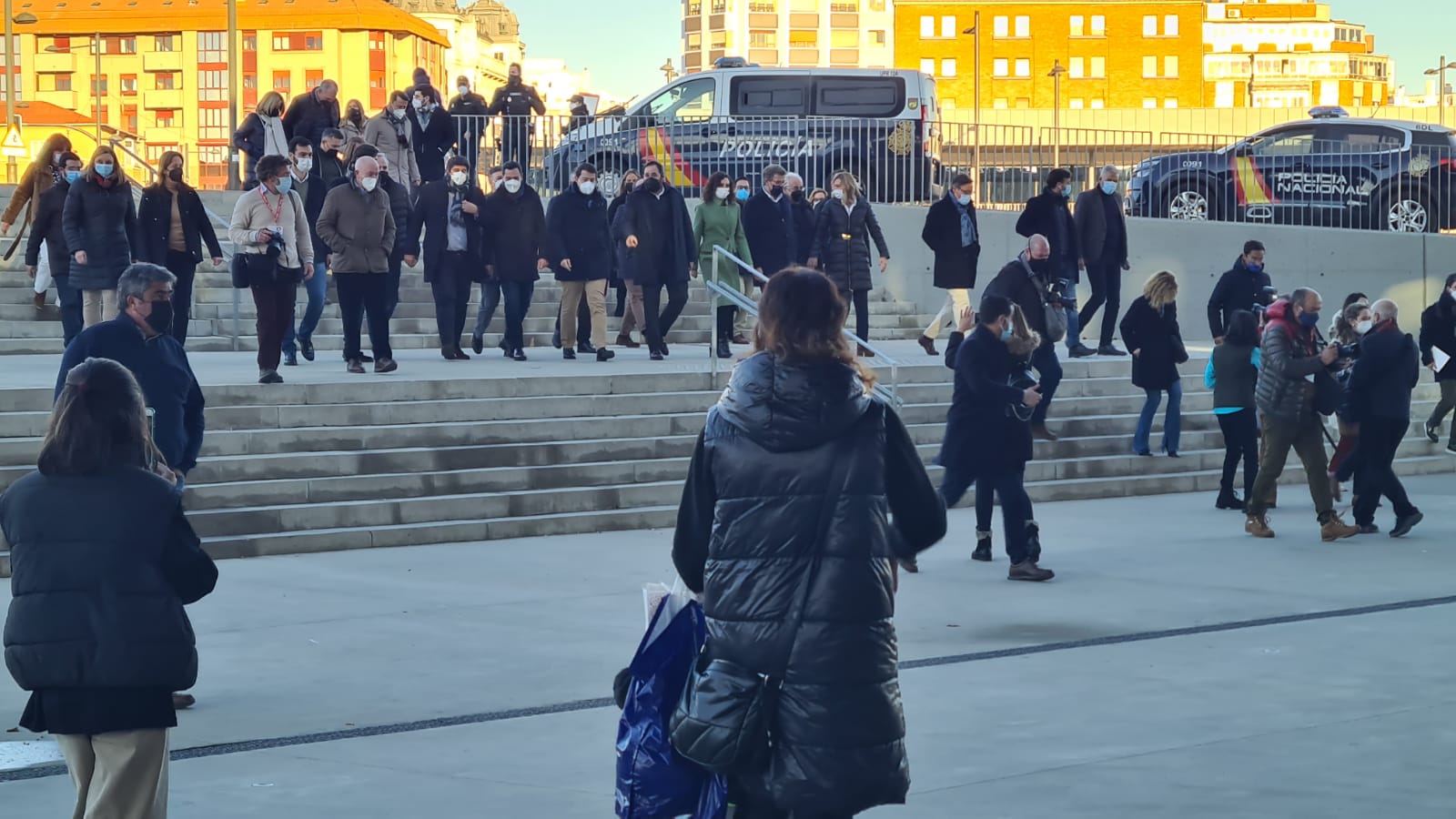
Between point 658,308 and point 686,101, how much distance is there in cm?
883

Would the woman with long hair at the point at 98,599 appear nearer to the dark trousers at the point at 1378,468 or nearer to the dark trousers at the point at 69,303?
the dark trousers at the point at 1378,468

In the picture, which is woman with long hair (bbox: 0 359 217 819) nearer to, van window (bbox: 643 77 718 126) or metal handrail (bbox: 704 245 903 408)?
metal handrail (bbox: 704 245 903 408)

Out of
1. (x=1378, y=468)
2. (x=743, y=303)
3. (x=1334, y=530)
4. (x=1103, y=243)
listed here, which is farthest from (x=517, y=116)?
(x=1334, y=530)

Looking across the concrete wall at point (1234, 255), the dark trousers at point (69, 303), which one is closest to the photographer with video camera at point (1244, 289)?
the concrete wall at point (1234, 255)

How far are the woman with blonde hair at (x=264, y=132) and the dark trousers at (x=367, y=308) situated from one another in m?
3.44

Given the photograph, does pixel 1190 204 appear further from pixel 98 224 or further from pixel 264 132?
pixel 98 224

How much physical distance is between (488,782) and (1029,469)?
367 inches

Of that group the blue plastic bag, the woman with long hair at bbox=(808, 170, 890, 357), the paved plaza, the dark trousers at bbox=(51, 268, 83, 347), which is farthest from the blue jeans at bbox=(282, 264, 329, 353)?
the blue plastic bag

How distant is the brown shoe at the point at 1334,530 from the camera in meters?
12.1

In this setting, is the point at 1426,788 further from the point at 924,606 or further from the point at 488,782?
the point at 924,606

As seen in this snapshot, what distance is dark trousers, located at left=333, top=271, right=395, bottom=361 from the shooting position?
1421 centimetres

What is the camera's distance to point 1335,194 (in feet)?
75.6

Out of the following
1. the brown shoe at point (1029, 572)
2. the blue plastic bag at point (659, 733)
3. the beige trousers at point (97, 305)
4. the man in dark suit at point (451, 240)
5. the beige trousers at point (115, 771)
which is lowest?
the brown shoe at point (1029, 572)

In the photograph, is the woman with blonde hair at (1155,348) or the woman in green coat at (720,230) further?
the woman in green coat at (720,230)
